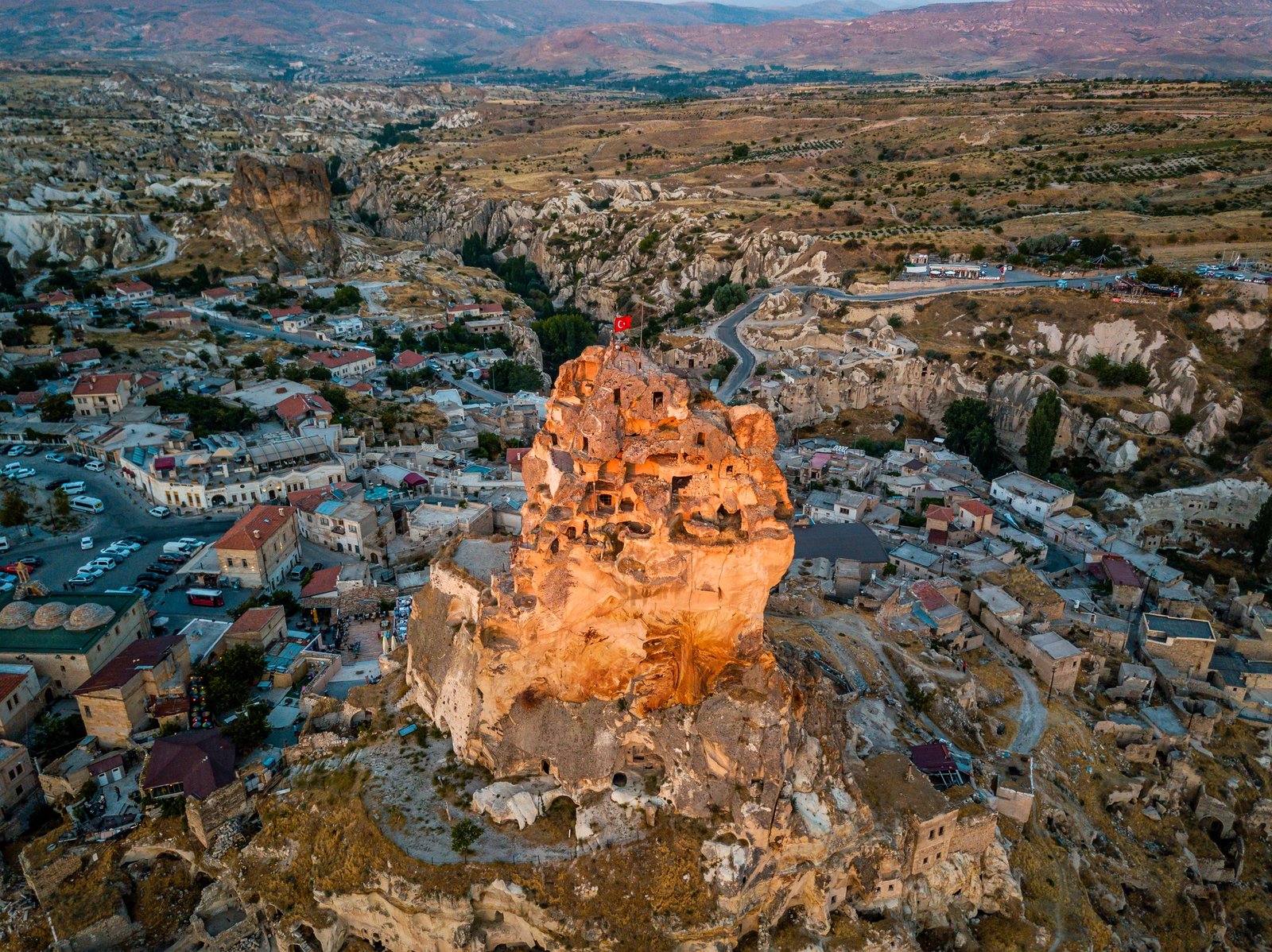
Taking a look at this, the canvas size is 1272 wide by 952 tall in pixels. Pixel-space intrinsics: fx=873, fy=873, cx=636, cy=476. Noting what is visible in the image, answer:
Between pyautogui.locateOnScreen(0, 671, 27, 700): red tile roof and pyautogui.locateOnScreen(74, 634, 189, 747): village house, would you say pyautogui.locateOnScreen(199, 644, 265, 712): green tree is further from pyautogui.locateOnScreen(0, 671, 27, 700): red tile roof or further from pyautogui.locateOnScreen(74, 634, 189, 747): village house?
pyautogui.locateOnScreen(0, 671, 27, 700): red tile roof

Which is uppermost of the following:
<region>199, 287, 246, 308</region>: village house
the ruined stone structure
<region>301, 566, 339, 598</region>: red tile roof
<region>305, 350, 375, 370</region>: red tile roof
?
the ruined stone structure

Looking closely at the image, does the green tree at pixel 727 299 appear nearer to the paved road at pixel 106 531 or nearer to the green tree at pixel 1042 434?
the green tree at pixel 1042 434

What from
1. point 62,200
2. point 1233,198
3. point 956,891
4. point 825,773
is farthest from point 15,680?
point 1233,198

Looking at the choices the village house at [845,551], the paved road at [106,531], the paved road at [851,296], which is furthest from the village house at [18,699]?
the paved road at [851,296]

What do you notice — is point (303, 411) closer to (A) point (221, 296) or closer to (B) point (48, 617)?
(B) point (48, 617)

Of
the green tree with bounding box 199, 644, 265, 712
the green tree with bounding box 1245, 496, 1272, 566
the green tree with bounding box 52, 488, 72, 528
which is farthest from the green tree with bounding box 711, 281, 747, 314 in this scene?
the green tree with bounding box 199, 644, 265, 712

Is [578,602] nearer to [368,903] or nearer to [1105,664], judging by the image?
[368,903]

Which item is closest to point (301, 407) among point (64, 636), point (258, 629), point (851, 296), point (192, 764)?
point (258, 629)

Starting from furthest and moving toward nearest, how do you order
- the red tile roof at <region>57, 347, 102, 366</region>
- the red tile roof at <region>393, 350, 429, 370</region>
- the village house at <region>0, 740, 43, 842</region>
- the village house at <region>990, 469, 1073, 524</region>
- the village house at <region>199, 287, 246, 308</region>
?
the village house at <region>199, 287, 246, 308</region> < the red tile roof at <region>393, 350, 429, 370</region> < the red tile roof at <region>57, 347, 102, 366</region> < the village house at <region>990, 469, 1073, 524</region> < the village house at <region>0, 740, 43, 842</region>
